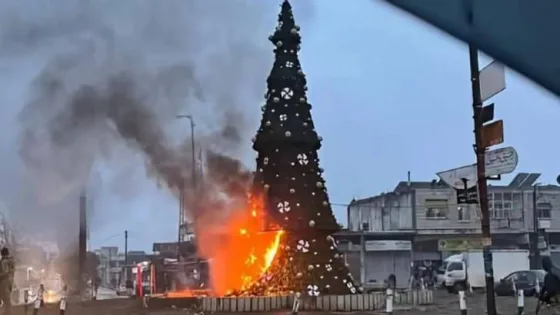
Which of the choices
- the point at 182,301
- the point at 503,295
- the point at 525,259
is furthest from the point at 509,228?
the point at 182,301

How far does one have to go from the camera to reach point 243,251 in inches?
856

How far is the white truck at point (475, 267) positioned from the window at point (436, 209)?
1693 cm

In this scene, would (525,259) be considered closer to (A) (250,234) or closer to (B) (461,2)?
(A) (250,234)

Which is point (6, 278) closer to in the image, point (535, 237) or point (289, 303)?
point (289, 303)

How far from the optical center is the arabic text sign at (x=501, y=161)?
8953 mm

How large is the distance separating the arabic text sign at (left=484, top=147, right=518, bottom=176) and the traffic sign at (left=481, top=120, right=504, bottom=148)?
0.15 m

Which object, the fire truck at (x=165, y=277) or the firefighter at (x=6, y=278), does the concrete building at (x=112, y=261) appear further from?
the firefighter at (x=6, y=278)

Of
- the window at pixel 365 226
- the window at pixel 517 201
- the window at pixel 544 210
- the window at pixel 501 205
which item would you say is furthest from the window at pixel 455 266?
the window at pixel 365 226

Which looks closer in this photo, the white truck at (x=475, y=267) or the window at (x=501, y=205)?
the white truck at (x=475, y=267)

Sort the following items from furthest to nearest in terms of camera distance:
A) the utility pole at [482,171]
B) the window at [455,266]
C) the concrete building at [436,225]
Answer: the concrete building at [436,225], the window at [455,266], the utility pole at [482,171]

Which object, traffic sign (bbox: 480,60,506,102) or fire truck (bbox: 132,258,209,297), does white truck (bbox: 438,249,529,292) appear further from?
traffic sign (bbox: 480,60,506,102)

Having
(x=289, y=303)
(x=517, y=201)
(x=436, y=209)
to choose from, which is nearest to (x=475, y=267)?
(x=436, y=209)

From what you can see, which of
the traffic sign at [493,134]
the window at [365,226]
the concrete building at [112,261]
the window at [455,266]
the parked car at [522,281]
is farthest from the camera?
the concrete building at [112,261]

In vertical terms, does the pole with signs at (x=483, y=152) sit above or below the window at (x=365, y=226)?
below
